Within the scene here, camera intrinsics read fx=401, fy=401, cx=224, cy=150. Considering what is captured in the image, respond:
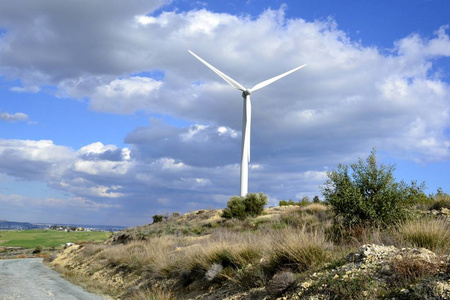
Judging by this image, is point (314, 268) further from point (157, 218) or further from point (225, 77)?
point (157, 218)

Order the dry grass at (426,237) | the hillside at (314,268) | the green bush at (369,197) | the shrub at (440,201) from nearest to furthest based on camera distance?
1. the hillside at (314,268)
2. the dry grass at (426,237)
3. the green bush at (369,197)
4. the shrub at (440,201)

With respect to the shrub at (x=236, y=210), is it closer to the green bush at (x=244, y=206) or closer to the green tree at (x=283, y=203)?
the green bush at (x=244, y=206)

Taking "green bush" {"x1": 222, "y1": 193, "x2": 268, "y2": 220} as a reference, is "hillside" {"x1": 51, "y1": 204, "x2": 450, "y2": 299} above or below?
below

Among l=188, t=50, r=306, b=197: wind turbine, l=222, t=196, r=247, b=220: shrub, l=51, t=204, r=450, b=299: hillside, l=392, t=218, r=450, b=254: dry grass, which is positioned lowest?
l=51, t=204, r=450, b=299: hillside

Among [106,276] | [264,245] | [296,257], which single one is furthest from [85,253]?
[296,257]

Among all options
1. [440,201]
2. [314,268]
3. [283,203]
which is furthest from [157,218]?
[314,268]

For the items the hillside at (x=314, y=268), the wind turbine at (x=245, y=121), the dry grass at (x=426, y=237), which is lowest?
the hillside at (x=314, y=268)

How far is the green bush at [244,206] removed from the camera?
4359cm

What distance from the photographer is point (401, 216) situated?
18.4 m

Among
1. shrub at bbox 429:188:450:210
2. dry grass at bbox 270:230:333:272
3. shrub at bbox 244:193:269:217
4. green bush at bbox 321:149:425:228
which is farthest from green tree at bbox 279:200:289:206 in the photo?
dry grass at bbox 270:230:333:272

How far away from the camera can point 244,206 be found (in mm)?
44094

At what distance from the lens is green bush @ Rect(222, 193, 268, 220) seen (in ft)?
143

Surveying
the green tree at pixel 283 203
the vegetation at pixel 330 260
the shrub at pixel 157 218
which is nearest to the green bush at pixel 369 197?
the vegetation at pixel 330 260

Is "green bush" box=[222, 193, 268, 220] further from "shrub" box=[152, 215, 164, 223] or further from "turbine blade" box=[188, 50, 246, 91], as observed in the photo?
"shrub" box=[152, 215, 164, 223]
